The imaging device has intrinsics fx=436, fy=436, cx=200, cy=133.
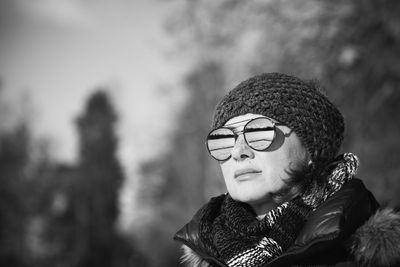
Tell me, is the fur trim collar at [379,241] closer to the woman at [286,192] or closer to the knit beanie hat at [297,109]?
the woman at [286,192]

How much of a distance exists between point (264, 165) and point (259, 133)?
5.0 inches

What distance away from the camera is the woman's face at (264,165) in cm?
171

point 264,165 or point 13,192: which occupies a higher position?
point 13,192

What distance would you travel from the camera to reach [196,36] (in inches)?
403

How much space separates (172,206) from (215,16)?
18.5 m

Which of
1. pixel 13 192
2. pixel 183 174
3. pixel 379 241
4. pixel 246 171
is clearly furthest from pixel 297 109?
pixel 183 174

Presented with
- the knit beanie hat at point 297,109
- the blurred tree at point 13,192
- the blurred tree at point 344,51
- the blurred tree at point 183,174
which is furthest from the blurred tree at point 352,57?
the blurred tree at point 13,192

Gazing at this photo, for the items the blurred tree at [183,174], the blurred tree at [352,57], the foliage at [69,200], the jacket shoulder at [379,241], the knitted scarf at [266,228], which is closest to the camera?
the jacket shoulder at [379,241]

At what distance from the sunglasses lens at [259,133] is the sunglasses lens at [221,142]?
0.09 metres

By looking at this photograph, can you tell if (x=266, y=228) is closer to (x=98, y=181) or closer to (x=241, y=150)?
(x=241, y=150)

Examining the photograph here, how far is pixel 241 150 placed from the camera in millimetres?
1752

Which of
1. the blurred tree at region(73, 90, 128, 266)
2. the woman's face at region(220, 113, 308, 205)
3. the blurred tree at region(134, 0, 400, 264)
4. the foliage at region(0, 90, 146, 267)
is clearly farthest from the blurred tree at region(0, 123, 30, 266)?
the woman's face at region(220, 113, 308, 205)

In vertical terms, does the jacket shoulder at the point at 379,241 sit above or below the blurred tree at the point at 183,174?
below

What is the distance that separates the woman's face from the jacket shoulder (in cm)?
34
